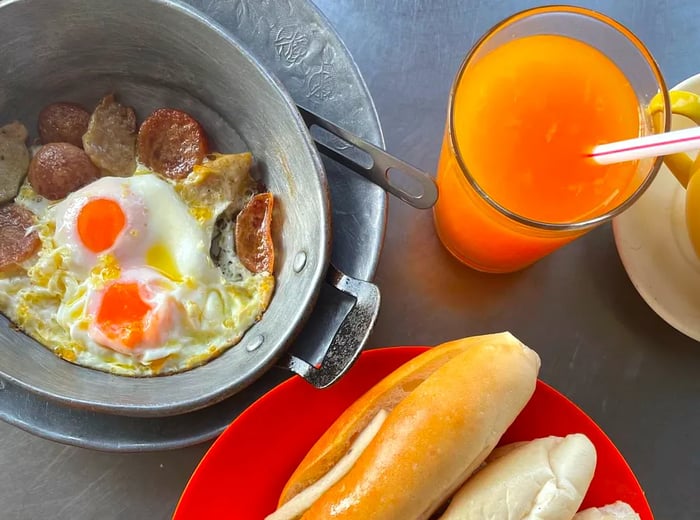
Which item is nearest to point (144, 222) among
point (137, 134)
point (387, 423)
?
point (137, 134)

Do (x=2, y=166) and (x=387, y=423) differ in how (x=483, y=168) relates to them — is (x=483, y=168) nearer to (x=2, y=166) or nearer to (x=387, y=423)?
(x=387, y=423)

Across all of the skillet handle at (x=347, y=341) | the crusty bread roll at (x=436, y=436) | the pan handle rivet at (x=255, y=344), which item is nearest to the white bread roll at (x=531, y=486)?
the crusty bread roll at (x=436, y=436)

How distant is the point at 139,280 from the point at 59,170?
0.21 meters

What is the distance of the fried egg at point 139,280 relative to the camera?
3.08 ft

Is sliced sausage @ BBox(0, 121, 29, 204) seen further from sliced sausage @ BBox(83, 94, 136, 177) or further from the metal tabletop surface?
the metal tabletop surface

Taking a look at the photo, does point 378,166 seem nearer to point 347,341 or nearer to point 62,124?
point 347,341

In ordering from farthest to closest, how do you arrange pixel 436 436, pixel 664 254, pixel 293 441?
pixel 664 254
pixel 293 441
pixel 436 436

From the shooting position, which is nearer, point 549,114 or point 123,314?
point 549,114

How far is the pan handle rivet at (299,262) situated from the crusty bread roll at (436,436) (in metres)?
0.23

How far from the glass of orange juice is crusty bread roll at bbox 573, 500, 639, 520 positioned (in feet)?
1.05

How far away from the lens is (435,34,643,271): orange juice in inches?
31.0

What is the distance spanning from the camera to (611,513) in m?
0.77

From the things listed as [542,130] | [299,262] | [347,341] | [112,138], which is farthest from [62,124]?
[542,130]

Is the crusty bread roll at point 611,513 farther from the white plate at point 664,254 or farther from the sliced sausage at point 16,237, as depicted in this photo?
the sliced sausage at point 16,237
